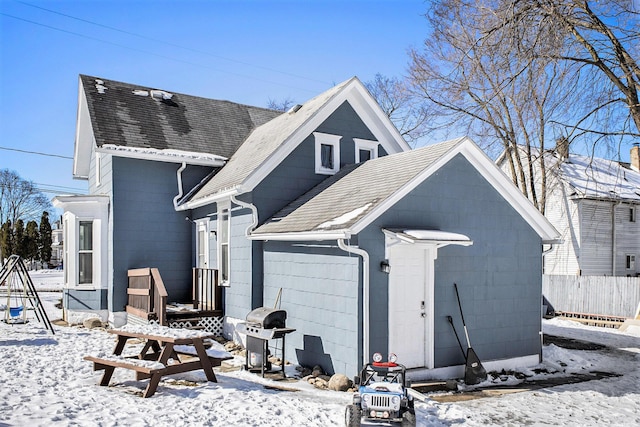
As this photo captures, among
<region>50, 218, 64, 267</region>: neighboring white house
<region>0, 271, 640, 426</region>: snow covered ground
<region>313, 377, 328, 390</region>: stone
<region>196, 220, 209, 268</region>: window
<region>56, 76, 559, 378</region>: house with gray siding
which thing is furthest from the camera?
<region>50, 218, 64, 267</region>: neighboring white house

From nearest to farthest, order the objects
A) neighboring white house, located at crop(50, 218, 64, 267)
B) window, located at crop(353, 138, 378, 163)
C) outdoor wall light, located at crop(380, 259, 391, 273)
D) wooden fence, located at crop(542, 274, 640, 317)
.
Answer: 1. outdoor wall light, located at crop(380, 259, 391, 273)
2. window, located at crop(353, 138, 378, 163)
3. wooden fence, located at crop(542, 274, 640, 317)
4. neighboring white house, located at crop(50, 218, 64, 267)

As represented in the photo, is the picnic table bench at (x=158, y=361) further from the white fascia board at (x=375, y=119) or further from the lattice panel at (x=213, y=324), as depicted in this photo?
the white fascia board at (x=375, y=119)

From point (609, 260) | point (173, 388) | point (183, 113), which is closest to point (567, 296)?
point (609, 260)

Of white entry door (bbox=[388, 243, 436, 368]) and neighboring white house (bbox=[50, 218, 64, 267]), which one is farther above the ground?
white entry door (bbox=[388, 243, 436, 368])

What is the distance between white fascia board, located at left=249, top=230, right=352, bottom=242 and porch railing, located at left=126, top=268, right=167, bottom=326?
234cm

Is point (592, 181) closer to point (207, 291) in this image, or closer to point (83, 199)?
point (207, 291)

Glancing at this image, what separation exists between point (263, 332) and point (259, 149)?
5890 mm

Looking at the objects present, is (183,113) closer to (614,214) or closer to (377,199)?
(377,199)

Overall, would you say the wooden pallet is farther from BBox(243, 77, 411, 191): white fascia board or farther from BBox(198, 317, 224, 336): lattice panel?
BBox(198, 317, 224, 336): lattice panel

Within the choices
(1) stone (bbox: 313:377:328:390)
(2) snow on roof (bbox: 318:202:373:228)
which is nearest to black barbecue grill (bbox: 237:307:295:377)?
(1) stone (bbox: 313:377:328:390)

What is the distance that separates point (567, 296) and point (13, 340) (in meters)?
19.5

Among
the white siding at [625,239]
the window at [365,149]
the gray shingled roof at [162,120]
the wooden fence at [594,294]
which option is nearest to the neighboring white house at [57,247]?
the gray shingled roof at [162,120]

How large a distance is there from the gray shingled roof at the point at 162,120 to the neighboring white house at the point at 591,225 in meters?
15.2

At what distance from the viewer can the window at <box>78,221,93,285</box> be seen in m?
14.0
